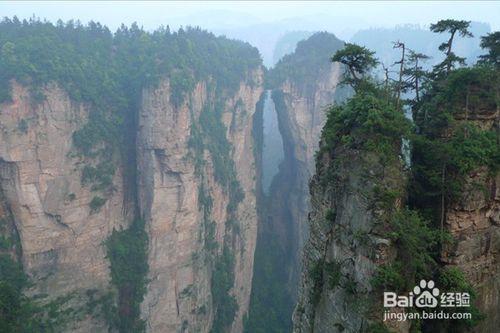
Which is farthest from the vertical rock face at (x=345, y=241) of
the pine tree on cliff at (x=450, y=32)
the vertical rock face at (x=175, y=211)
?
the vertical rock face at (x=175, y=211)

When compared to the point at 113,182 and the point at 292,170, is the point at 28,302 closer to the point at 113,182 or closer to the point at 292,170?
the point at 113,182

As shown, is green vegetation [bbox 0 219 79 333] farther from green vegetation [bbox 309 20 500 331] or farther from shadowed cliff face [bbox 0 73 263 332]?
green vegetation [bbox 309 20 500 331]

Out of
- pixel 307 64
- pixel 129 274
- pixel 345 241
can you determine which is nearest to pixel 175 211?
pixel 129 274

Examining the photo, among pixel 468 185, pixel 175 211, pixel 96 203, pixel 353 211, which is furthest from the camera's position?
pixel 175 211

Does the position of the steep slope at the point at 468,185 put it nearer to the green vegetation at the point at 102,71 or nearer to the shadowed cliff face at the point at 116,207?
the shadowed cliff face at the point at 116,207

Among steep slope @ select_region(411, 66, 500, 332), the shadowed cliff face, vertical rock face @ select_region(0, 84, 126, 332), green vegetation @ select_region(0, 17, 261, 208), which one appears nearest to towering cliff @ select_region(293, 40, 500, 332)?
steep slope @ select_region(411, 66, 500, 332)
